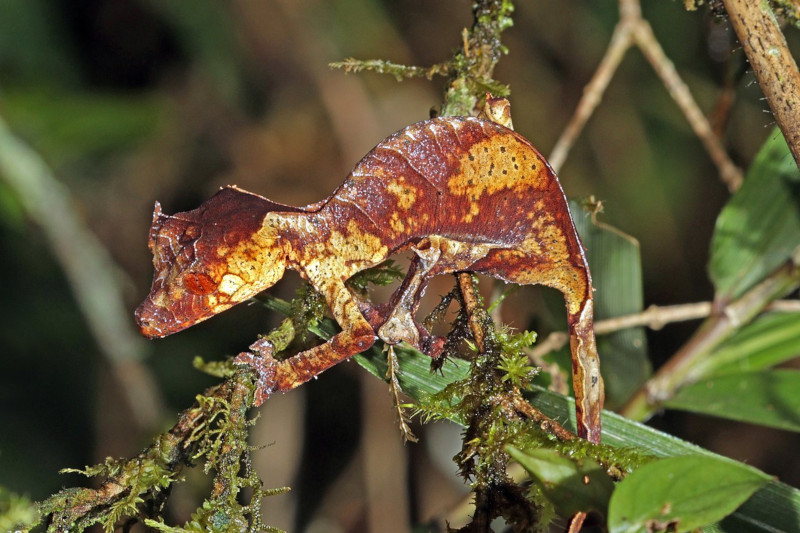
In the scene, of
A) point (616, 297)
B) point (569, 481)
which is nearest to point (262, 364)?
point (569, 481)

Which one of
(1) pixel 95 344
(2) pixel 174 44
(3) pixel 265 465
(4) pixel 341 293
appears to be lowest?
(3) pixel 265 465

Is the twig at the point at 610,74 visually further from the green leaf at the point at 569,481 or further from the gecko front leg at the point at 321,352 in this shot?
the green leaf at the point at 569,481

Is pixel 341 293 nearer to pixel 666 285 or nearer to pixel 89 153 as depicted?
pixel 89 153

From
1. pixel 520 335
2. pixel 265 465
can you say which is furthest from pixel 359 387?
pixel 520 335

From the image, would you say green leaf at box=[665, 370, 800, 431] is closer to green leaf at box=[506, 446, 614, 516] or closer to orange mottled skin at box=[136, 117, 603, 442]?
orange mottled skin at box=[136, 117, 603, 442]

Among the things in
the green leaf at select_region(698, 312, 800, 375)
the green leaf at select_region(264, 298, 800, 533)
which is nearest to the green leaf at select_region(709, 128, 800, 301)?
the green leaf at select_region(698, 312, 800, 375)

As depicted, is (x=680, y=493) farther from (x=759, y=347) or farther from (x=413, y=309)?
(x=759, y=347)
